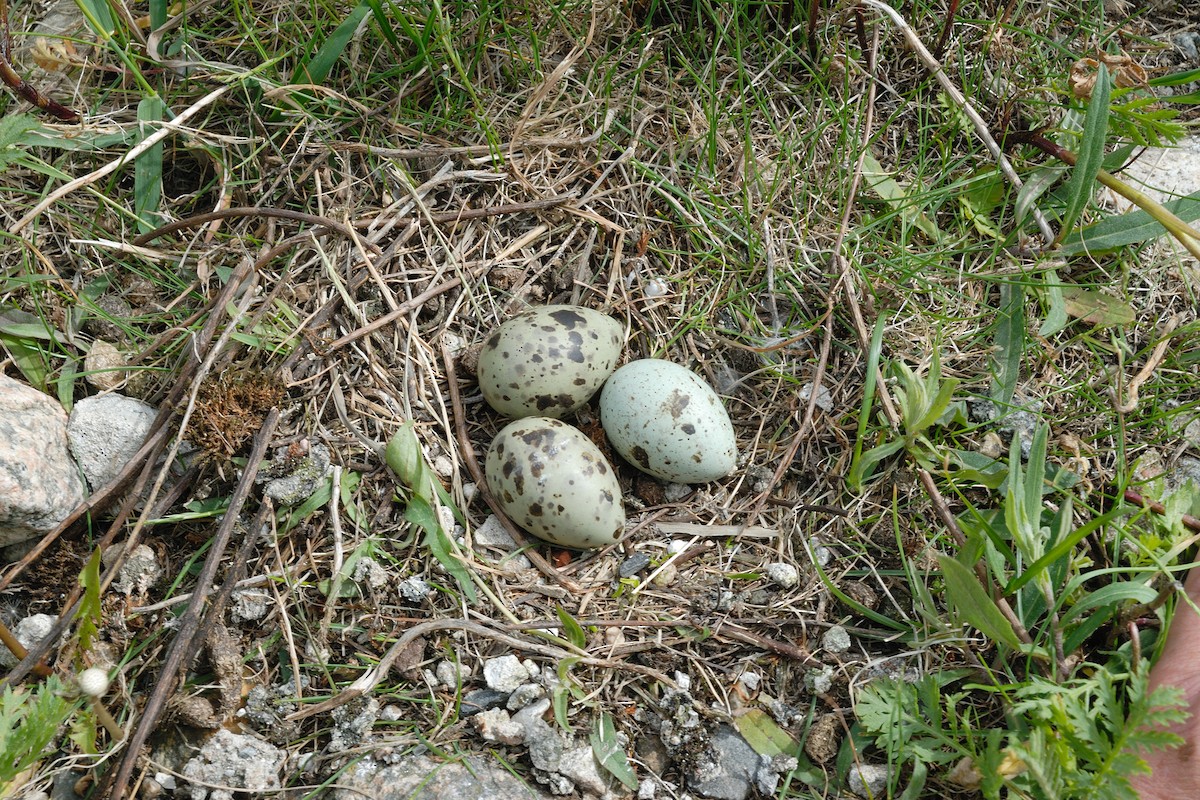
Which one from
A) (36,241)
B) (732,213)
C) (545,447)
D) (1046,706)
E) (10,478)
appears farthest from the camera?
(732,213)

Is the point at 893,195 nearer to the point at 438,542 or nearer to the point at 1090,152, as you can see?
the point at 1090,152

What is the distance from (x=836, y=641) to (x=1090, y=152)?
141 centimetres

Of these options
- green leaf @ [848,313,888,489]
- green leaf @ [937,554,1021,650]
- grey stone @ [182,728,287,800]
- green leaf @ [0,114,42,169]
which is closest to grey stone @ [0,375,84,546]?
green leaf @ [0,114,42,169]

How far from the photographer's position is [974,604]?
1872 mm

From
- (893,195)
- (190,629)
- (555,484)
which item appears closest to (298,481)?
(190,629)

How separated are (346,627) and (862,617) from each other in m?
1.25

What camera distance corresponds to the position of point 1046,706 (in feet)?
5.41

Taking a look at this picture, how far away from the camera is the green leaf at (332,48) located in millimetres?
2385

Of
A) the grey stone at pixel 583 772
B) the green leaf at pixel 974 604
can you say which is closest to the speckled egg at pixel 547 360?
the grey stone at pixel 583 772

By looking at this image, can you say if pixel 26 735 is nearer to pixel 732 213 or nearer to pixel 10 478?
pixel 10 478

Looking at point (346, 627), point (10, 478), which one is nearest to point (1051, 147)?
point (346, 627)

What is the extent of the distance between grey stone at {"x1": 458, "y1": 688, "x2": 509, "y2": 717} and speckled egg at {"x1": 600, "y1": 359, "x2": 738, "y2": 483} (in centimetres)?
67

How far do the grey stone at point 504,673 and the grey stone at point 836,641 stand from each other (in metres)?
0.72

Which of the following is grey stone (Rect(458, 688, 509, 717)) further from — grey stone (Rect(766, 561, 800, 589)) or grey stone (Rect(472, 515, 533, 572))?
grey stone (Rect(766, 561, 800, 589))
